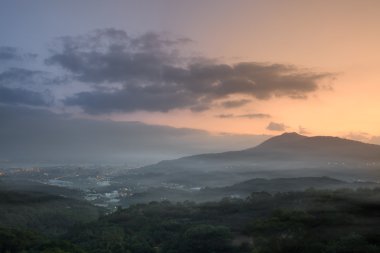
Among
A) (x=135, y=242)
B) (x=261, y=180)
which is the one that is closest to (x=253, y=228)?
(x=135, y=242)

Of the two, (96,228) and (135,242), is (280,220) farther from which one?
(96,228)

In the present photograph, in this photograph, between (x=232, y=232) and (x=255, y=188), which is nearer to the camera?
(x=232, y=232)

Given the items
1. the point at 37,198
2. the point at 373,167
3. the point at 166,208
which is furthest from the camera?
the point at 373,167

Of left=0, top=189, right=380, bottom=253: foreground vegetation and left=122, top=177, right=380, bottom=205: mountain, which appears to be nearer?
left=0, top=189, right=380, bottom=253: foreground vegetation

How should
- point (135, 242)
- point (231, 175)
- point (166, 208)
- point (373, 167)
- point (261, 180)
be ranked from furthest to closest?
point (231, 175)
point (373, 167)
point (261, 180)
point (166, 208)
point (135, 242)

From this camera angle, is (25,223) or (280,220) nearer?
(280,220)

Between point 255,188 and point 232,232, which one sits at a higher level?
point 255,188

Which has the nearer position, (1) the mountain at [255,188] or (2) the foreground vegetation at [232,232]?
(2) the foreground vegetation at [232,232]

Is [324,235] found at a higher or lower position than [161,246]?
higher
